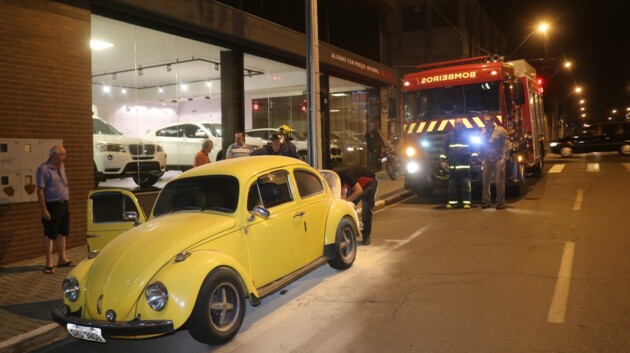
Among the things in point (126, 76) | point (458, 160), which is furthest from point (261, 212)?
point (458, 160)

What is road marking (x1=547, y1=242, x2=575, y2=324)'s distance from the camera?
4945 millimetres

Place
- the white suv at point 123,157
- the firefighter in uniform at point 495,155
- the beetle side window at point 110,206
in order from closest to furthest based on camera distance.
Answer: the beetle side window at point 110,206 < the white suv at point 123,157 < the firefighter in uniform at point 495,155

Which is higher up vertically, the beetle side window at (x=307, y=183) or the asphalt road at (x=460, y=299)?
the beetle side window at (x=307, y=183)

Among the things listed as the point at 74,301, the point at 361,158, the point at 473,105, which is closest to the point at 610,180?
the point at 473,105

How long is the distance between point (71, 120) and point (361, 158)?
1491cm

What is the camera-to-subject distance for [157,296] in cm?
422

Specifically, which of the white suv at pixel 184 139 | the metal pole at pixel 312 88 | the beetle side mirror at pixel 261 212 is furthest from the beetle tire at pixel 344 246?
the white suv at pixel 184 139

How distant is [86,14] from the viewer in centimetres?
929

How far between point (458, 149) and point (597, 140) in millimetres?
19663

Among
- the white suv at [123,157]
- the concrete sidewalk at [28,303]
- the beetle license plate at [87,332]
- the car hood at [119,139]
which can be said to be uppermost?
the car hood at [119,139]

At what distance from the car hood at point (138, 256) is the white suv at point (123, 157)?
18.0 ft

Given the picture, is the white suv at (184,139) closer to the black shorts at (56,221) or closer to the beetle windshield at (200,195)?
the black shorts at (56,221)

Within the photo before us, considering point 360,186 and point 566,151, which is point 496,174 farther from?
point 566,151

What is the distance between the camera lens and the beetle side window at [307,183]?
20.9ft
